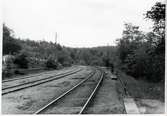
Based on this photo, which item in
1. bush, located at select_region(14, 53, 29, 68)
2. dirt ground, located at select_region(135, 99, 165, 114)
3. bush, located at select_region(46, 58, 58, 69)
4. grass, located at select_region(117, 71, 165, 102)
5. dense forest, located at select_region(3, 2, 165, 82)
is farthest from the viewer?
bush, located at select_region(46, 58, 58, 69)

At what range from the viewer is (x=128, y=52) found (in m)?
25.2

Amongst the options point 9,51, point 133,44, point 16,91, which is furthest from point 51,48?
point 16,91

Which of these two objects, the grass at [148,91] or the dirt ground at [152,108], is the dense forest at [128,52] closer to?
the grass at [148,91]

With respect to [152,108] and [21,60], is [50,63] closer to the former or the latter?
[21,60]

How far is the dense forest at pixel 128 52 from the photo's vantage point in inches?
441

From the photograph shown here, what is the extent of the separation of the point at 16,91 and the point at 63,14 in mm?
4656

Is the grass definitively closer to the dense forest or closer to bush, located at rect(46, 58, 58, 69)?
the dense forest

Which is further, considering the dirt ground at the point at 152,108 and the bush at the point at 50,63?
the bush at the point at 50,63

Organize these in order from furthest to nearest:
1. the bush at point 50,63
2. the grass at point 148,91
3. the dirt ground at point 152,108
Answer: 1. the bush at point 50,63
2. the grass at point 148,91
3. the dirt ground at point 152,108

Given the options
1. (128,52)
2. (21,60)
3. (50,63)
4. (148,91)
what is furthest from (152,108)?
(50,63)

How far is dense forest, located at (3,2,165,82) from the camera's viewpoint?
1121 centimetres

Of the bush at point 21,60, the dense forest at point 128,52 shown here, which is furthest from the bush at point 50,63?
the bush at point 21,60

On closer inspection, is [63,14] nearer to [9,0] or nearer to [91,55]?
[9,0]

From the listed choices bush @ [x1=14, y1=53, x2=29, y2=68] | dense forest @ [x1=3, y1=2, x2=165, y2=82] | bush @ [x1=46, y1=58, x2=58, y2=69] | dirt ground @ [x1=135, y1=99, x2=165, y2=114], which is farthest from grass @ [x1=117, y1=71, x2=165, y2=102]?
bush @ [x1=46, y1=58, x2=58, y2=69]
